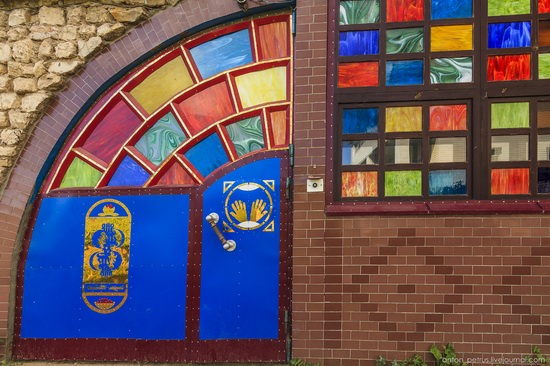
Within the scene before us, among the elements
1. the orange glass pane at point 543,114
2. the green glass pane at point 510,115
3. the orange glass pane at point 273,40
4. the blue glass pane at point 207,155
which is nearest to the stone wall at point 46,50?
the orange glass pane at point 273,40

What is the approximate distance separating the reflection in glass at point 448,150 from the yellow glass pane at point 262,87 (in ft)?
5.75

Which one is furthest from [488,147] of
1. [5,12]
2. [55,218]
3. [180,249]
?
[5,12]

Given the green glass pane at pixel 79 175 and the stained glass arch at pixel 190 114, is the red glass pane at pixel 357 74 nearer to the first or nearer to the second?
the stained glass arch at pixel 190 114

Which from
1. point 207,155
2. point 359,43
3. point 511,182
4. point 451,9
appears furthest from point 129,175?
point 511,182

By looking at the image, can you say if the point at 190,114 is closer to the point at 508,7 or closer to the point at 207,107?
the point at 207,107

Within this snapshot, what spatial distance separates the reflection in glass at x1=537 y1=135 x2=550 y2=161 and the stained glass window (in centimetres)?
1

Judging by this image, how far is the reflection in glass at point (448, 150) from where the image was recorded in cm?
635

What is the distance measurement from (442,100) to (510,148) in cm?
88

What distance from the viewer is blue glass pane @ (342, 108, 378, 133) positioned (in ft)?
21.4

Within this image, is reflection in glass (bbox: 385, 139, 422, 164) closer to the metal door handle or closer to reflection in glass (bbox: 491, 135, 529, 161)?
reflection in glass (bbox: 491, 135, 529, 161)

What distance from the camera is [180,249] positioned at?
671 centimetres

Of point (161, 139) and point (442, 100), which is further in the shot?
point (161, 139)

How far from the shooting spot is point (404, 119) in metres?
6.46

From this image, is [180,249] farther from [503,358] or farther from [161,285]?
[503,358]
